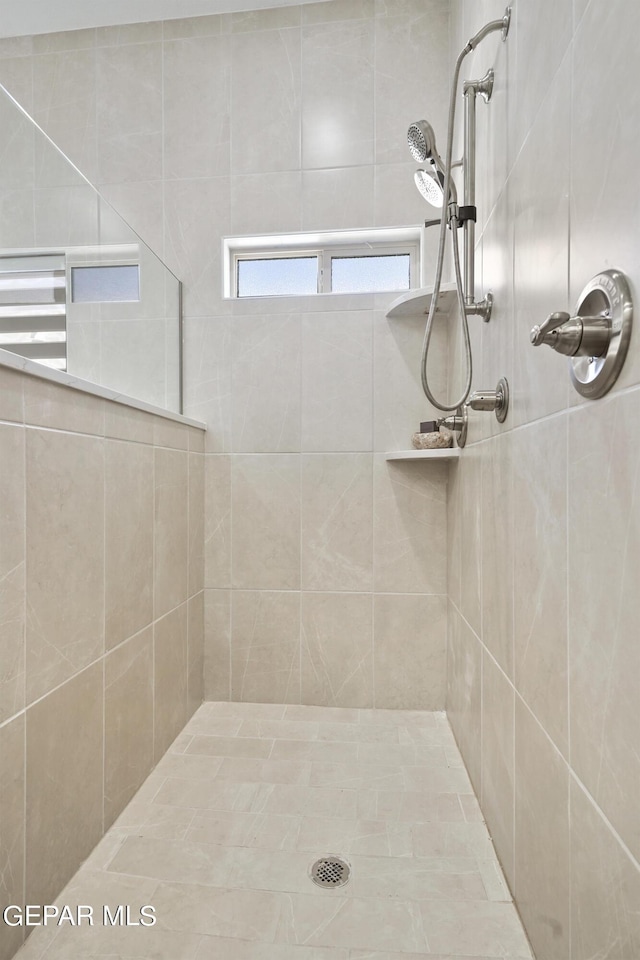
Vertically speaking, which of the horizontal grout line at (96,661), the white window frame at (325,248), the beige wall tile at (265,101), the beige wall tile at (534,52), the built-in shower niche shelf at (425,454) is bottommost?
the horizontal grout line at (96,661)

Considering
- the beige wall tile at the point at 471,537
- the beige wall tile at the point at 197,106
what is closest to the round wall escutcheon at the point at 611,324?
the beige wall tile at the point at 471,537

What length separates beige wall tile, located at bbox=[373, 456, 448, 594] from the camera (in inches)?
82.6

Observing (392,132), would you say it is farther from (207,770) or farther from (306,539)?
(207,770)

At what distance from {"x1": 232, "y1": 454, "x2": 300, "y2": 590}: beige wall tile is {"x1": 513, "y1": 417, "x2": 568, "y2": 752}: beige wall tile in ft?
3.73

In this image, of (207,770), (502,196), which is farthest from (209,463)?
(502,196)

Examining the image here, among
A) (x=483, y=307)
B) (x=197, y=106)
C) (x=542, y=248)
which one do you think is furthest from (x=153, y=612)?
(x=197, y=106)

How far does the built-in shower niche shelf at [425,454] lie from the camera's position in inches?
71.4

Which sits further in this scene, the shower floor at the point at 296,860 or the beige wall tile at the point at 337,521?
the beige wall tile at the point at 337,521

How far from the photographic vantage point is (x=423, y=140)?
138 cm

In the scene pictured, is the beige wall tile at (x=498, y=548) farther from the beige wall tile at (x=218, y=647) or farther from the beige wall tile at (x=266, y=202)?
the beige wall tile at (x=266, y=202)

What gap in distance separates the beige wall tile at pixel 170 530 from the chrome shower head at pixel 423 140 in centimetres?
113

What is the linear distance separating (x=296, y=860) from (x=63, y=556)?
2.87ft

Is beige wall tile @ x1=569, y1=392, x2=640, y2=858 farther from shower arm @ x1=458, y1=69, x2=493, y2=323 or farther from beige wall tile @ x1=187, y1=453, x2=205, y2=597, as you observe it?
beige wall tile @ x1=187, y1=453, x2=205, y2=597

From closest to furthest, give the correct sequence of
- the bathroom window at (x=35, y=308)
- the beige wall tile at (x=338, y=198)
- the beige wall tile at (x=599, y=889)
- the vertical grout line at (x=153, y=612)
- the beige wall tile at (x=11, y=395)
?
the beige wall tile at (x=599, y=889)
the beige wall tile at (x=11, y=395)
the bathroom window at (x=35, y=308)
the vertical grout line at (x=153, y=612)
the beige wall tile at (x=338, y=198)
